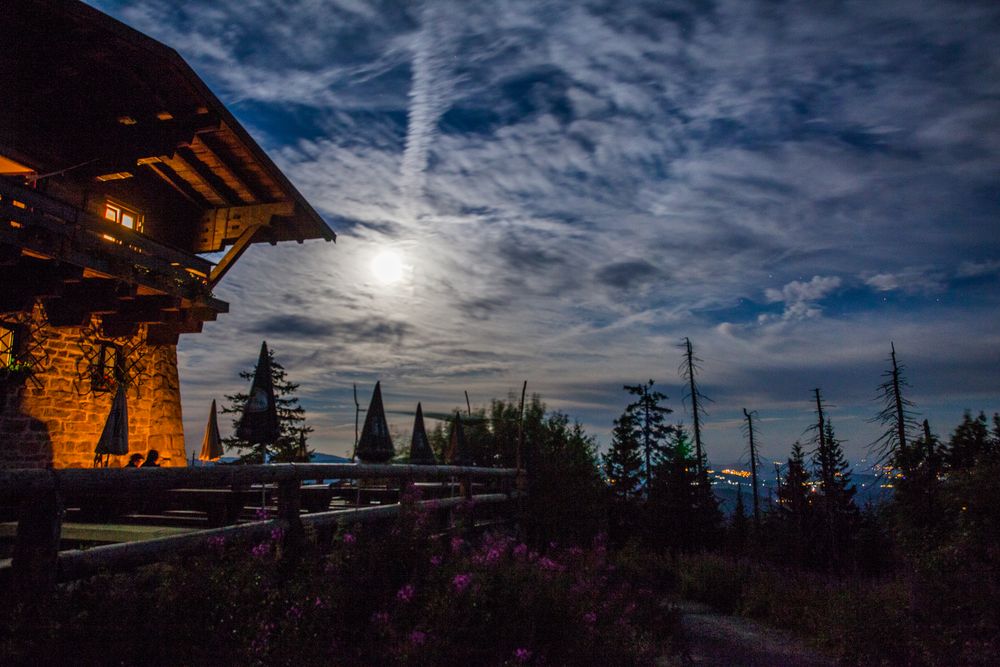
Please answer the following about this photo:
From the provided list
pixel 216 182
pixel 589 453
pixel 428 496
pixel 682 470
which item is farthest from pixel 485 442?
pixel 216 182

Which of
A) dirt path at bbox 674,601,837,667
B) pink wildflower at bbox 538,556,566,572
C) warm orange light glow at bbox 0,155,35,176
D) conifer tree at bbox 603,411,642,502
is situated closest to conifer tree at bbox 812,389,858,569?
conifer tree at bbox 603,411,642,502

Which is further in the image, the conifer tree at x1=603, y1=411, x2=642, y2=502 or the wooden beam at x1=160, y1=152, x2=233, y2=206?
the conifer tree at x1=603, y1=411, x2=642, y2=502

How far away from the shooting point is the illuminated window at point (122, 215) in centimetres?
1159

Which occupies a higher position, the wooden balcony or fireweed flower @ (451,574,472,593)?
the wooden balcony

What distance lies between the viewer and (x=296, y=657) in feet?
13.1

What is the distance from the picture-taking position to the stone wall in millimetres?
9945

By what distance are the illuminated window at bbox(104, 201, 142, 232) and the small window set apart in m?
2.33

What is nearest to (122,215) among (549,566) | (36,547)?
(36,547)

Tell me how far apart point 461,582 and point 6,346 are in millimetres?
9218

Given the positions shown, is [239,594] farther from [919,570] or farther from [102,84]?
[102,84]

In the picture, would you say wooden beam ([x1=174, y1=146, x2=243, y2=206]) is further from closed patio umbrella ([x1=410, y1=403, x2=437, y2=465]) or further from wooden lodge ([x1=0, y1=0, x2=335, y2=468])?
closed patio umbrella ([x1=410, y1=403, x2=437, y2=465])

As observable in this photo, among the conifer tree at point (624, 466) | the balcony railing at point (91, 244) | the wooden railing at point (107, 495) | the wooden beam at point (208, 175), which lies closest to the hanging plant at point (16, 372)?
the balcony railing at point (91, 244)

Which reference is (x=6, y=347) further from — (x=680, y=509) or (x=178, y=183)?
(x=680, y=509)

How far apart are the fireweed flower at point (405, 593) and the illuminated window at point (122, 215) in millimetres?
9683
